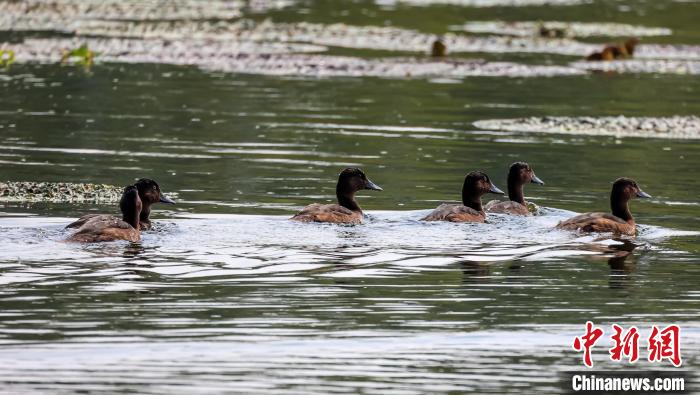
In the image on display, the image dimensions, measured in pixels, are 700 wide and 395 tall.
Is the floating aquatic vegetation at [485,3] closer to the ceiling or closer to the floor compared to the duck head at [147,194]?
→ closer to the ceiling

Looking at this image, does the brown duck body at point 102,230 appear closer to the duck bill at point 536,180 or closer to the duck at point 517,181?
the duck at point 517,181

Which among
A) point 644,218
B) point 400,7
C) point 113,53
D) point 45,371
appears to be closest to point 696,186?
point 644,218

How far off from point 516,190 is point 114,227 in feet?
21.0

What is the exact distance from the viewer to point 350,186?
1891cm

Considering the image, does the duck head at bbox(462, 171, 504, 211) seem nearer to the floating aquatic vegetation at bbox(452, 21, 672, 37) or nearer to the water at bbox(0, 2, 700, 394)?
the water at bbox(0, 2, 700, 394)

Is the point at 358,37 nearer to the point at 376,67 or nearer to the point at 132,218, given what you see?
the point at 376,67

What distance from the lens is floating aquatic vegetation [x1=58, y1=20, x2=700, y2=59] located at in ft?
141

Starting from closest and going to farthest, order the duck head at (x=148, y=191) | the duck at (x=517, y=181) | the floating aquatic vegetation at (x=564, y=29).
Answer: the duck head at (x=148, y=191), the duck at (x=517, y=181), the floating aquatic vegetation at (x=564, y=29)

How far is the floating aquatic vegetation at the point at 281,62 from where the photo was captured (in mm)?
36875

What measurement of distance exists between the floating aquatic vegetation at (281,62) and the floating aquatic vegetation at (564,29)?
343 inches

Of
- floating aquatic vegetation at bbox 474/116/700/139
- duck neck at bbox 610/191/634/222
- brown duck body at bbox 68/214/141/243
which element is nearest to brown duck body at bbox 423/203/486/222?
duck neck at bbox 610/191/634/222

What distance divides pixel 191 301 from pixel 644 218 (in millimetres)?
7856

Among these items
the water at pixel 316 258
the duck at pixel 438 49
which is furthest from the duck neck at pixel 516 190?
the duck at pixel 438 49

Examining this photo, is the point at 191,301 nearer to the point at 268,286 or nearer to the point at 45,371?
the point at 268,286
